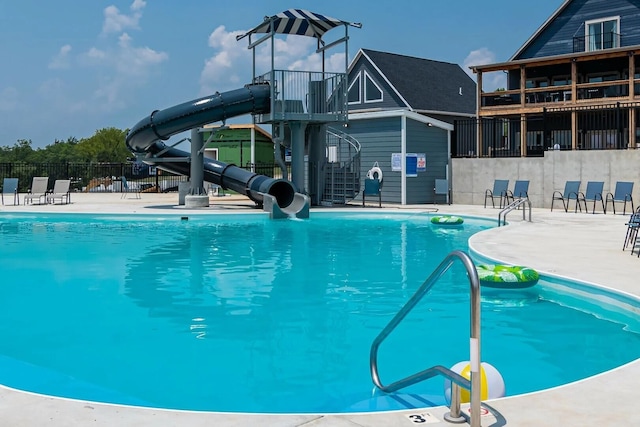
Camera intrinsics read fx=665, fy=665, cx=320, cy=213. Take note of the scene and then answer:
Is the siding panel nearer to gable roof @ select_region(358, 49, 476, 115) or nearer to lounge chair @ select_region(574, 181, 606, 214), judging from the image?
gable roof @ select_region(358, 49, 476, 115)

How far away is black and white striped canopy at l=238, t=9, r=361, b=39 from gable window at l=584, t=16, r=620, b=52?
39.9 feet

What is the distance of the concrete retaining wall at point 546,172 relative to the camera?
62.9 ft

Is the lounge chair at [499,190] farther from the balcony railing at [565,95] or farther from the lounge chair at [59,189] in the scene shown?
the lounge chair at [59,189]

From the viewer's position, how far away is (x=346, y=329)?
653 cm

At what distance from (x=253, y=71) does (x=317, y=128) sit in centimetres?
280

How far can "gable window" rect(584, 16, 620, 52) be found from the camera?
2673 centimetres

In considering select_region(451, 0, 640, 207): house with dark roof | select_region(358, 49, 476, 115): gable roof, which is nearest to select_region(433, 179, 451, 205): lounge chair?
select_region(451, 0, 640, 207): house with dark roof

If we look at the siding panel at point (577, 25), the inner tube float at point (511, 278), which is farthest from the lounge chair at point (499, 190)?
the inner tube float at point (511, 278)

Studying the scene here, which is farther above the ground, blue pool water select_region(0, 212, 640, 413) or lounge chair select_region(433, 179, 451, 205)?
lounge chair select_region(433, 179, 451, 205)

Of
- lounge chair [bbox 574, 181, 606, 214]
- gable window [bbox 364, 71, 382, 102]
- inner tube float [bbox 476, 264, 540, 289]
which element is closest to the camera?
inner tube float [bbox 476, 264, 540, 289]

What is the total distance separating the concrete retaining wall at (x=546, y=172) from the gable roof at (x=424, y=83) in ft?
25.7

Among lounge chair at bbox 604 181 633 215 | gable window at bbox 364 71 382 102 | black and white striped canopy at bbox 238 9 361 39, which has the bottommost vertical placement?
lounge chair at bbox 604 181 633 215

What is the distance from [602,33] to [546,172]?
32.1 feet

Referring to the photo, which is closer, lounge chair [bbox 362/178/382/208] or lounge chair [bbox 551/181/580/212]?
lounge chair [bbox 551/181/580/212]
